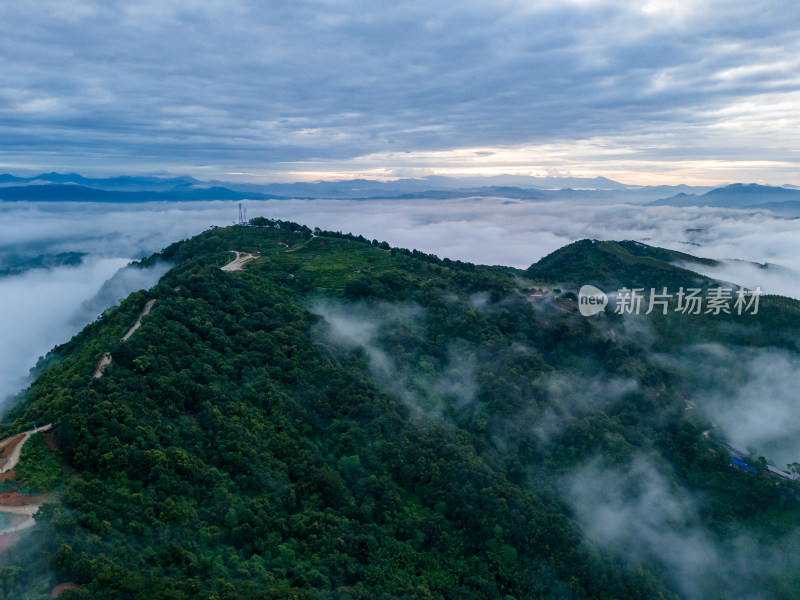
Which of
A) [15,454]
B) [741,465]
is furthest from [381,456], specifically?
[741,465]

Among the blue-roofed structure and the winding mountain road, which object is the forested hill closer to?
the blue-roofed structure

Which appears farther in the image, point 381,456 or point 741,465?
point 741,465

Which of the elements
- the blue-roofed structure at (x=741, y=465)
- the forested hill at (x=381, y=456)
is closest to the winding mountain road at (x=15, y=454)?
the forested hill at (x=381, y=456)

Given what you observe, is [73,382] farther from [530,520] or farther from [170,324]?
[530,520]

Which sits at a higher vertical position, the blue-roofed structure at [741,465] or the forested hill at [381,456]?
the forested hill at [381,456]

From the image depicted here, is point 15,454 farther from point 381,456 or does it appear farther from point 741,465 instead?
point 741,465

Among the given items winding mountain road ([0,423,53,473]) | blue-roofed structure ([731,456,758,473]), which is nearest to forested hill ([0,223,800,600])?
blue-roofed structure ([731,456,758,473])

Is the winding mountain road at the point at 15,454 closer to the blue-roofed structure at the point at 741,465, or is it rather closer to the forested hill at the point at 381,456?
the forested hill at the point at 381,456

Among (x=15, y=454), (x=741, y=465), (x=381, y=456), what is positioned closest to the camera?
(x=15, y=454)
